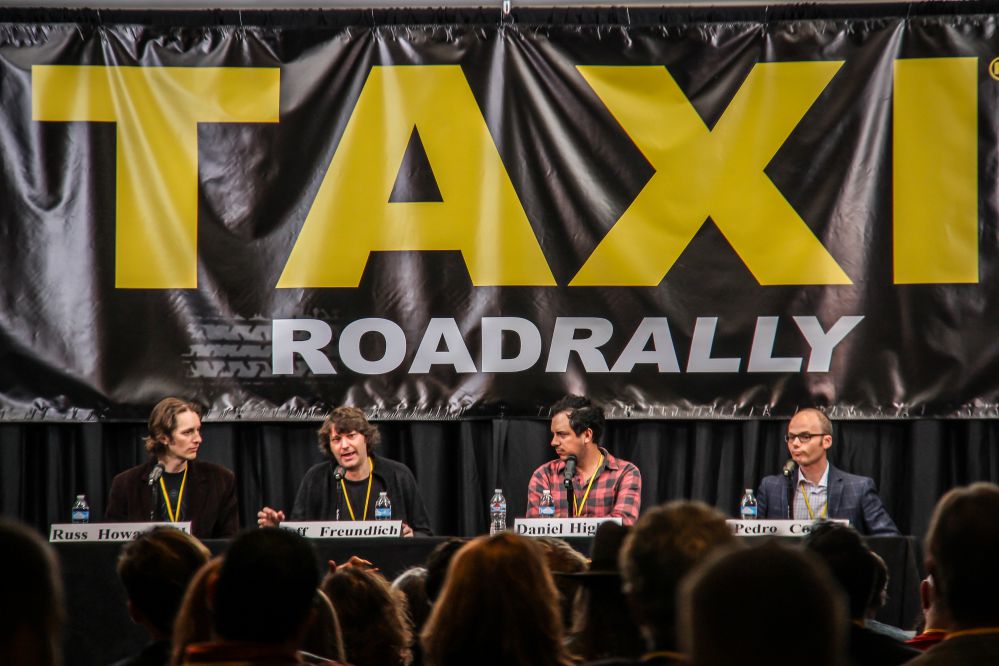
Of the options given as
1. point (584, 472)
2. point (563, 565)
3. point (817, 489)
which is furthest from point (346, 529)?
point (817, 489)

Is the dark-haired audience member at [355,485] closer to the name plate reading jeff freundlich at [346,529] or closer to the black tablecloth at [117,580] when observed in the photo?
the name plate reading jeff freundlich at [346,529]

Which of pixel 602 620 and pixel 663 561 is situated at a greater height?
pixel 663 561

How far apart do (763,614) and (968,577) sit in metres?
0.73

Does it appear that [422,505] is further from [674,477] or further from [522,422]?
[674,477]

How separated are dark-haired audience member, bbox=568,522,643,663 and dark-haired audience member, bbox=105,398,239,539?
3070 mm

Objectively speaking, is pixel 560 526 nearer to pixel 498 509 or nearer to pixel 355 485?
pixel 498 509

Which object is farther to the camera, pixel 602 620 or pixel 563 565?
pixel 563 565

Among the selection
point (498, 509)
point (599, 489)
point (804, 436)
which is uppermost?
point (804, 436)

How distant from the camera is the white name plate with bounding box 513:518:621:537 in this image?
434 centimetres

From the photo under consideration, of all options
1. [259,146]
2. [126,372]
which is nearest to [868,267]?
[259,146]

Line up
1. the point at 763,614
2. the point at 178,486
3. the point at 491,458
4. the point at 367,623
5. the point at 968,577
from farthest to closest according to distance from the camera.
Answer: the point at 491,458 → the point at 178,486 → the point at 367,623 → the point at 968,577 → the point at 763,614

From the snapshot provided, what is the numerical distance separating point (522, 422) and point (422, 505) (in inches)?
30.8

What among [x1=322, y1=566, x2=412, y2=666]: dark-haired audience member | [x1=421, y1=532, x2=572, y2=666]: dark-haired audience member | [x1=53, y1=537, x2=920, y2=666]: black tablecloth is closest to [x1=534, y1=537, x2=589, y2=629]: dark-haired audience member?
[x1=322, y1=566, x2=412, y2=666]: dark-haired audience member

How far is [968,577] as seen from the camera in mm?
1462
